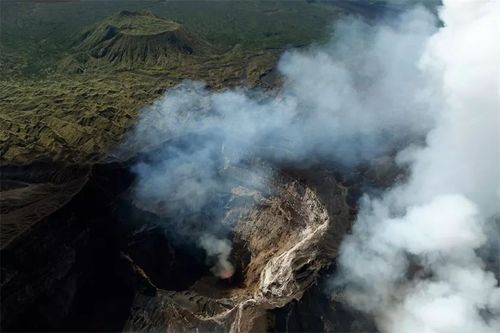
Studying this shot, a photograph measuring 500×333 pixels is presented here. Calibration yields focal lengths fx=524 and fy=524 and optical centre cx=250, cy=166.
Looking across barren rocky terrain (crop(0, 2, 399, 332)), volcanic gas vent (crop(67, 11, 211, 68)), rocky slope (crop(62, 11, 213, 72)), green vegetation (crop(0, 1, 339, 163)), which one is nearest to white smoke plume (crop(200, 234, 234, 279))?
barren rocky terrain (crop(0, 2, 399, 332))

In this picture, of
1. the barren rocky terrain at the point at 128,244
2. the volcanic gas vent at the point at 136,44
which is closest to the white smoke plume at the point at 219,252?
the barren rocky terrain at the point at 128,244

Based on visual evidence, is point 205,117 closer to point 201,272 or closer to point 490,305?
point 201,272

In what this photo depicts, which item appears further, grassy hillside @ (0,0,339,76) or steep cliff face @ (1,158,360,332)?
grassy hillside @ (0,0,339,76)

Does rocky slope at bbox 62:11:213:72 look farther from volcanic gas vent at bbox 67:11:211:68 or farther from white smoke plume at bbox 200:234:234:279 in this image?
white smoke plume at bbox 200:234:234:279

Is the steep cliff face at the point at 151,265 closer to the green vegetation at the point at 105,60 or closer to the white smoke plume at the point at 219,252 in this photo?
the white smoke plume at the point at 219,252

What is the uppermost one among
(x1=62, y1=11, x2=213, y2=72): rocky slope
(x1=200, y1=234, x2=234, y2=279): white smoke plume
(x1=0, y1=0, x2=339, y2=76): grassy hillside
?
(x1=200, y1=234, x2=234, y2=279): white smoke plume
